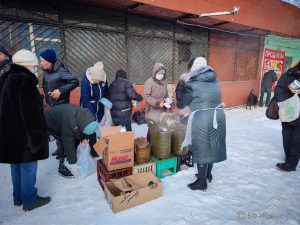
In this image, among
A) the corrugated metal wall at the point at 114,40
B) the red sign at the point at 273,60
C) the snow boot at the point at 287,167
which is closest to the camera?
the snow boot at the point at 287,167

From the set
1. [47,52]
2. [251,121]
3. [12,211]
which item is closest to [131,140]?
[12,211]

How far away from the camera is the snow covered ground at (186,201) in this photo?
254 cm

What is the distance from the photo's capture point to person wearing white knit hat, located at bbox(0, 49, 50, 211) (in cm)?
226

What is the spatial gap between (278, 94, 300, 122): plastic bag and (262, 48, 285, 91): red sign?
27.6 ft

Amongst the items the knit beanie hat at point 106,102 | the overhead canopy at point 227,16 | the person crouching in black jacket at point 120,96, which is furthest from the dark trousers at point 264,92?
the knit beanie hat at point 106,102

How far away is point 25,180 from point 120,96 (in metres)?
2.11

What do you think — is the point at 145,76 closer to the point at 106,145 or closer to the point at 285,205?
the point at 106,145

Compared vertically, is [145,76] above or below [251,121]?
above

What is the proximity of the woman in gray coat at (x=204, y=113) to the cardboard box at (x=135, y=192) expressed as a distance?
2.25 feet

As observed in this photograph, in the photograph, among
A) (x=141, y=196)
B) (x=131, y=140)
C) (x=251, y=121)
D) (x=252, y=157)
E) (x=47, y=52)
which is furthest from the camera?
(x=251, y=121)

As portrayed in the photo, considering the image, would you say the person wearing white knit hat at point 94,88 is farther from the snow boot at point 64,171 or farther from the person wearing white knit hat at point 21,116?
the person wearing white knit hat at point 21,116

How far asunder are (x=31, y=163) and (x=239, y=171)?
10.7ft

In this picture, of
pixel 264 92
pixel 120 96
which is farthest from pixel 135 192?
pixel 264 92

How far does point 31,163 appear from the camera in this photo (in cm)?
251
